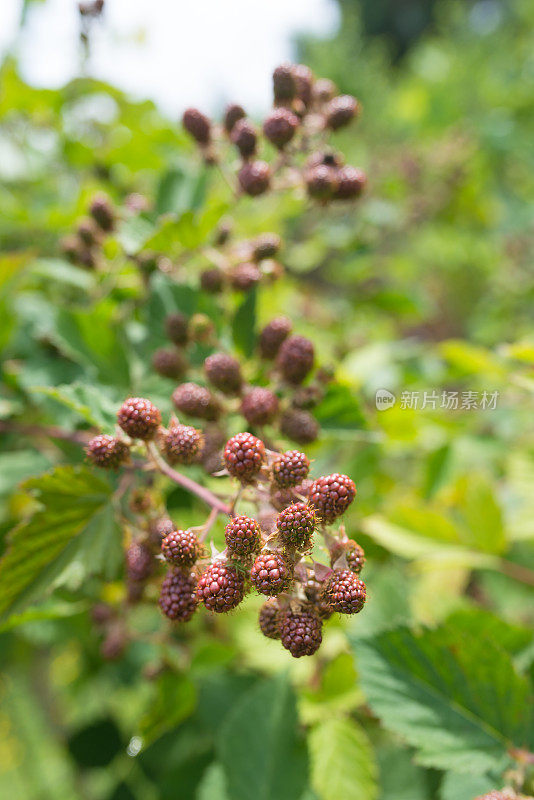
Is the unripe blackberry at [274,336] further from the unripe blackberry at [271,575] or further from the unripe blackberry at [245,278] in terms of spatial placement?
the unripe blackberry at [271,575]

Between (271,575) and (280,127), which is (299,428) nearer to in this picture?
(271,575)

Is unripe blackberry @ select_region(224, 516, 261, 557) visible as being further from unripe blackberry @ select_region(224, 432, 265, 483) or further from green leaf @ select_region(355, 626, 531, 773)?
green leaf @ select_region(355, 626, 531, 773)

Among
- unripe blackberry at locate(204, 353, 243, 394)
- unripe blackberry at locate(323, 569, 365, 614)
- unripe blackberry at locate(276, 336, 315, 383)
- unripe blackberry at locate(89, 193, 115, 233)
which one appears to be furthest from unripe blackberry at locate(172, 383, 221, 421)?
unripe blackberry at locate(89, 193, 115, 233)

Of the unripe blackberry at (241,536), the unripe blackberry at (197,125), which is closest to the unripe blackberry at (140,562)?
the unripe blackberry at (241,536)

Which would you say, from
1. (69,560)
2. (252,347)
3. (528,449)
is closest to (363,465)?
(528,449)

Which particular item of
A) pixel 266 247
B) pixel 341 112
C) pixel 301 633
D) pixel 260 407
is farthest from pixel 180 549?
pixel 341 112

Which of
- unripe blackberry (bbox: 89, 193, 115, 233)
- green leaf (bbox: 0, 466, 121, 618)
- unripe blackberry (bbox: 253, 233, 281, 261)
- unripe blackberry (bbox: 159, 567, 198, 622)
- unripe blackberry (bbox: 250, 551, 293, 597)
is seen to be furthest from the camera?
unripe blackberry (bbox: 89, 193, 115, 233)
